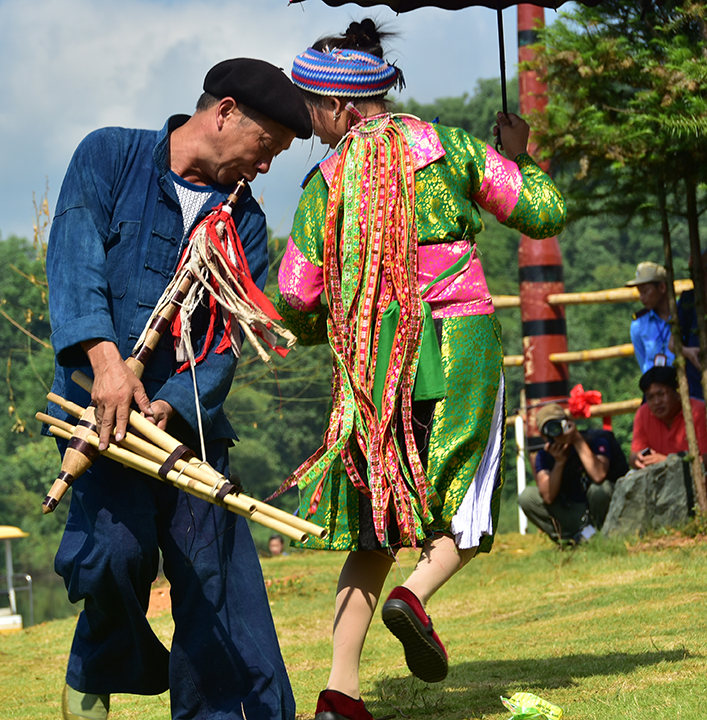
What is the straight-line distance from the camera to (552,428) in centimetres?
688

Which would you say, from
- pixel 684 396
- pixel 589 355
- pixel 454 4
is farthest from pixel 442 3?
pixel 589 355

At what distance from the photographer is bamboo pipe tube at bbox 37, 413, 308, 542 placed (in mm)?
2371

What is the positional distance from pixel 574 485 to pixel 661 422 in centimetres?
80

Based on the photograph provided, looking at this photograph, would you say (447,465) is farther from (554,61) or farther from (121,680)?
(554,61)

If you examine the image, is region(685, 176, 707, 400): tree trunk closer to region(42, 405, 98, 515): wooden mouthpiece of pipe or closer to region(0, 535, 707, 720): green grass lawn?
region(0, 535, 707, 720): green grass lawn

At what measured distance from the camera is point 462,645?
4.54 metres

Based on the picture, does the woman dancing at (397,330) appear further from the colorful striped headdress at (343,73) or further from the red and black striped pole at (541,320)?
the red and black striped pole at (541,320)

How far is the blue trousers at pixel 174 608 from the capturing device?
268 cm

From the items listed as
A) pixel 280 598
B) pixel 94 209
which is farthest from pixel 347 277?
pixel 280 598

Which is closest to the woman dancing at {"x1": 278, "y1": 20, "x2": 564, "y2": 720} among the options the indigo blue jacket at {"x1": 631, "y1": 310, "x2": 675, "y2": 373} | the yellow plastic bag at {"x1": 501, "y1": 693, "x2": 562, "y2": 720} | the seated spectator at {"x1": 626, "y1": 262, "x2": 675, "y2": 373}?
the yellow plastic bag at {"x1": 501, "y1": 693, "x2": 562, "y2": 720}

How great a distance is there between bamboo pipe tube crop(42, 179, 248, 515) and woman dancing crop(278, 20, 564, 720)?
1.31 feet

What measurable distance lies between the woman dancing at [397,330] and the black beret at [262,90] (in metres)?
0.34

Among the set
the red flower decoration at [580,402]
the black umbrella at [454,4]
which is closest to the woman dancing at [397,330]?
the black umbrella at [454,4]

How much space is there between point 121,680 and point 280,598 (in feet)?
14.3
